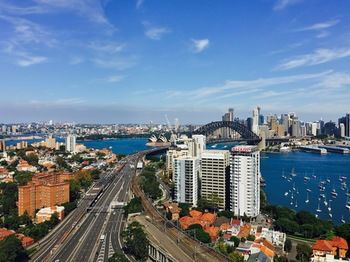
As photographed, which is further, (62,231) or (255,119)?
(255,119)

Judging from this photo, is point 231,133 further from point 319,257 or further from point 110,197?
point 319,257

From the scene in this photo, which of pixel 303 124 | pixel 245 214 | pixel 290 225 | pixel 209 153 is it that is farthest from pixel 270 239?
pixel 303 124

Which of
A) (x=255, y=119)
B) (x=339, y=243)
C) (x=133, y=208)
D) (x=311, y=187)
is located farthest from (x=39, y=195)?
(x=255, y=119)

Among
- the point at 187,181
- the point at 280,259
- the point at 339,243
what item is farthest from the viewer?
the point at 187,181

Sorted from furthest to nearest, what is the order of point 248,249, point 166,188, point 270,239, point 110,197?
point 166,188, point 110,197, point 270,239, point 248,249

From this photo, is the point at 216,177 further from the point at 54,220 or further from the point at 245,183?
the point at 54,220

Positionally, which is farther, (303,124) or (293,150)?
(303,124)

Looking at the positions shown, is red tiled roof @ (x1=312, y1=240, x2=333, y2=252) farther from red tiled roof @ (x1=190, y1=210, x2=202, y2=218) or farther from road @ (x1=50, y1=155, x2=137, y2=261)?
road @ (x1=50, y1=155, x2=137, y2=261)
